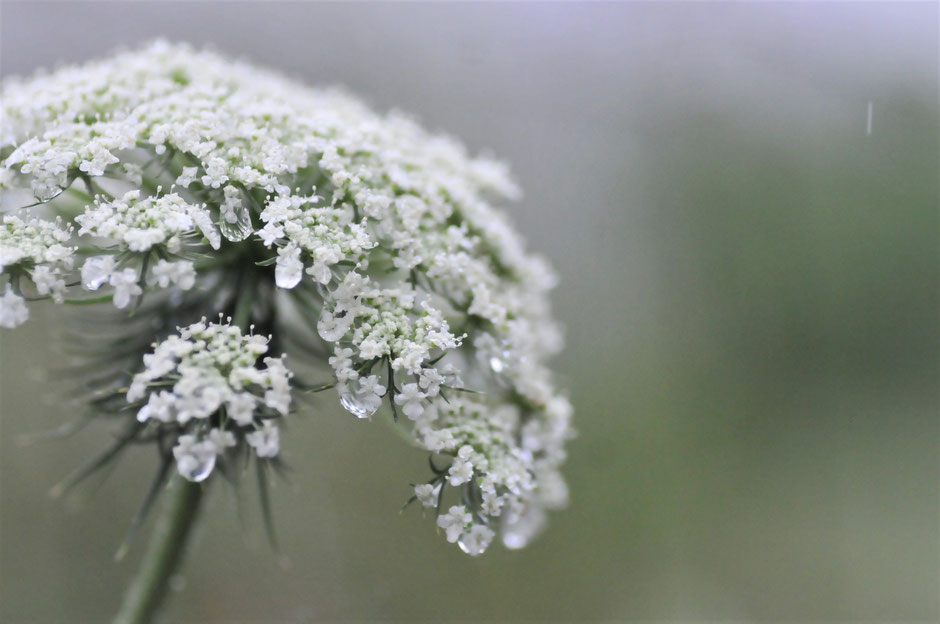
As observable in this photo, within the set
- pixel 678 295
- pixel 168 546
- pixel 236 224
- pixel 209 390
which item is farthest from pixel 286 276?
pixel 678 295

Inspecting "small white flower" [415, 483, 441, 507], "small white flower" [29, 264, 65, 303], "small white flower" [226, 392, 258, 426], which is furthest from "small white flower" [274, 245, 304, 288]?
"small white flower" [415, 483, 441, 507]

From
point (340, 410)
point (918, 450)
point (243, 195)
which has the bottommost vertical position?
point (243, 195)

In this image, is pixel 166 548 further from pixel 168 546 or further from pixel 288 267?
pixel 288 267

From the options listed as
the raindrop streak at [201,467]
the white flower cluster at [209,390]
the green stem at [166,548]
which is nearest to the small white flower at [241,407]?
the white flower cluster at [209,390]

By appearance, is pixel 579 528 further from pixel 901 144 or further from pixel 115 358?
pixel 901 144

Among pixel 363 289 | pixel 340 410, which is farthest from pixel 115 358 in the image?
pixel 340 410

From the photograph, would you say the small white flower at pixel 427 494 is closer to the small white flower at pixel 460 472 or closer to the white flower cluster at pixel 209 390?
the small white flower at pixel 460 472
